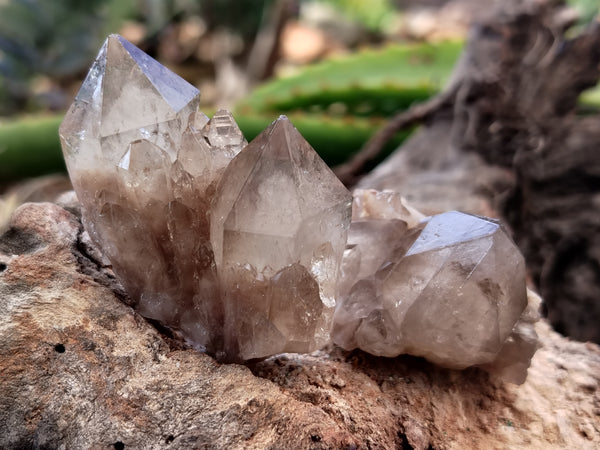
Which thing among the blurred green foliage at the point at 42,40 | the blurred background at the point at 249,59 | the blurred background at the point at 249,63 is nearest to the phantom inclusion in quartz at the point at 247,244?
the blurred background at the point at 249,63

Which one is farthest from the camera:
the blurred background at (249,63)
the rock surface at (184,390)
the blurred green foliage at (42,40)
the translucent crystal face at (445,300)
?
the blurred green foliage at (42,40)

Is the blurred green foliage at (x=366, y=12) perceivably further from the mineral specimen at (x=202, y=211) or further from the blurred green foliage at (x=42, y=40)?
the mineral specimen at (x=202, y=211)

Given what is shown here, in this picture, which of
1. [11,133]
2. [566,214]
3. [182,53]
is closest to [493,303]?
[566,214]

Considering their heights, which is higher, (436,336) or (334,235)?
(334,235)

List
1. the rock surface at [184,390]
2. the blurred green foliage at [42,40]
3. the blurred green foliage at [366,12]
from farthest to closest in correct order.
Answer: the blurred green foliage at [366,12] → the blurred green foliage at [42,40] → the rock surface at [184,390]

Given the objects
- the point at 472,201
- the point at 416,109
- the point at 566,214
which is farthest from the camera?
the point at 416,109

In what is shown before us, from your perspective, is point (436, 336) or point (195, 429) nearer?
point (195, 429)

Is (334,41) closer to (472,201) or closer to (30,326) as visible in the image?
(472,201)
